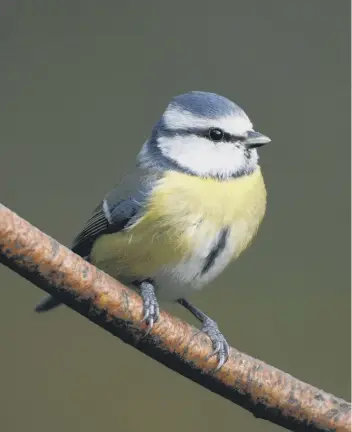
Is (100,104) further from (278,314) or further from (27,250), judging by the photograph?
(27,250)

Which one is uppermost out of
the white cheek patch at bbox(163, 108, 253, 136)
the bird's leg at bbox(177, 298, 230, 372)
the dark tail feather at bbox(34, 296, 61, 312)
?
the white cheek patch at bbox(163, 108, 253, 136)

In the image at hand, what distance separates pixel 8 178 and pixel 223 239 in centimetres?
64

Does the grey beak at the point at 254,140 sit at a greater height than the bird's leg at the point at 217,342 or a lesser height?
greater

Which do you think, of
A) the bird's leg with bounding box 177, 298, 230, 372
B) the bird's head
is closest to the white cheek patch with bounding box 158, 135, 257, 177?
the bird's head

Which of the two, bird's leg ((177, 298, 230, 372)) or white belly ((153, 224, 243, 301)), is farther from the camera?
white belly ((153, 224, 243, 301))

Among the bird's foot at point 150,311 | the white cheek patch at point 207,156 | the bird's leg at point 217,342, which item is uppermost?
the white cheek patch at point 207,156

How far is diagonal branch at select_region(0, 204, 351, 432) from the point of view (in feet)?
1.94

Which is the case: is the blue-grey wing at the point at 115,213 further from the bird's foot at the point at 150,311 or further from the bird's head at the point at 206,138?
the bird's foot at the point at 150,311

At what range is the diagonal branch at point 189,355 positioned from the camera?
591 millimetres

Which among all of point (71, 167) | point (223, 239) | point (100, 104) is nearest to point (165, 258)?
point (223, 239)

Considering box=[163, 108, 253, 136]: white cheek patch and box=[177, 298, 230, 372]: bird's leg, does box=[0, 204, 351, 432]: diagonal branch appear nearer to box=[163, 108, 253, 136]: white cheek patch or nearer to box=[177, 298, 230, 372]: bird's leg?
box=[177, 298, 230, 372]: bird's leg

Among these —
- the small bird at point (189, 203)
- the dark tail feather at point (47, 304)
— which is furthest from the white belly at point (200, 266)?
the dark tail feather at point (47, 304)

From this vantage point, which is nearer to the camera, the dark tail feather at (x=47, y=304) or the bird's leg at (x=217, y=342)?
the bird's leg at (x=217, y=342)

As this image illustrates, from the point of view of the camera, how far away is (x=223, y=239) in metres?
0.80
